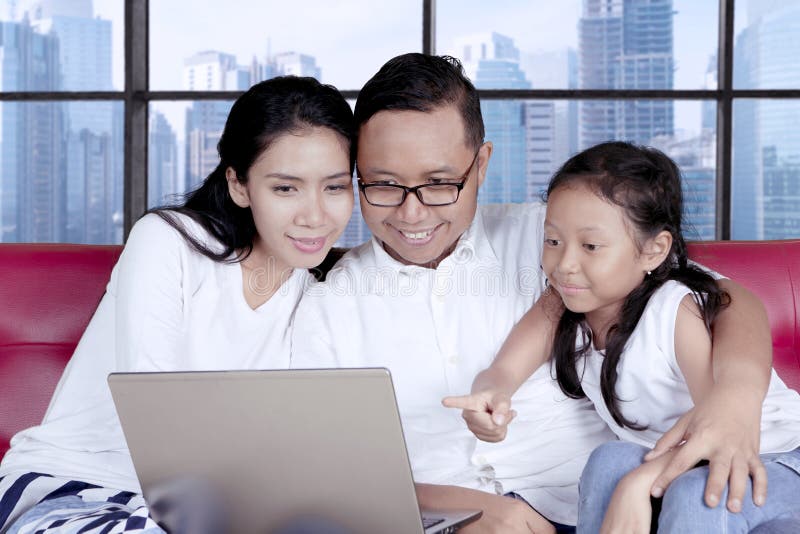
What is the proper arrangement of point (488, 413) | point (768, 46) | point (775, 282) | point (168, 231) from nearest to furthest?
point (488, 413), point (168, 231), point (775, 282), point (768, 46)

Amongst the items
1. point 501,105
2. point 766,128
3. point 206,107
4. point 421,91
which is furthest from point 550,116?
point 421,91

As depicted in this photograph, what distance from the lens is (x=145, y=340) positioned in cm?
143

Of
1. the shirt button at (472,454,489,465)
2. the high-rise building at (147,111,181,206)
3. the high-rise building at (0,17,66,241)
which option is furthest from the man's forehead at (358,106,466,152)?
the high-rise building at (0,17,66,241)

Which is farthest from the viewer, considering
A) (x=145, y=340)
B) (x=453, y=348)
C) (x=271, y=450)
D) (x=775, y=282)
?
(x=775, y=282)

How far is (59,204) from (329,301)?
6.38ft

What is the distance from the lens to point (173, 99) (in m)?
3.02

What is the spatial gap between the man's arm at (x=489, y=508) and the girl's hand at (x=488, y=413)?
0.65 feet

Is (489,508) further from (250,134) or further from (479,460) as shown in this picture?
(250,134)

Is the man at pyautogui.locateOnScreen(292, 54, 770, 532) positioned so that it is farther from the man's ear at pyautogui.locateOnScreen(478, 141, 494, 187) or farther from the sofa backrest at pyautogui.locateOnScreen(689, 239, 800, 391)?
the sofa backrest at pyautogui.locateOnScreen(689, 239, 800, 391)

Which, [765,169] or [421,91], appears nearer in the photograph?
[421,91]

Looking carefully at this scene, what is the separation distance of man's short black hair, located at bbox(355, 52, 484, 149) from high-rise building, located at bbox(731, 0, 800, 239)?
69.5 inches

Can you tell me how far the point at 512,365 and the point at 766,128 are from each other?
2.00 meters

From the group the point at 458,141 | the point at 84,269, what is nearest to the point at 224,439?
the point at 458,141

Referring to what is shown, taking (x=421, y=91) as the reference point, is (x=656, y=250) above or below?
below
